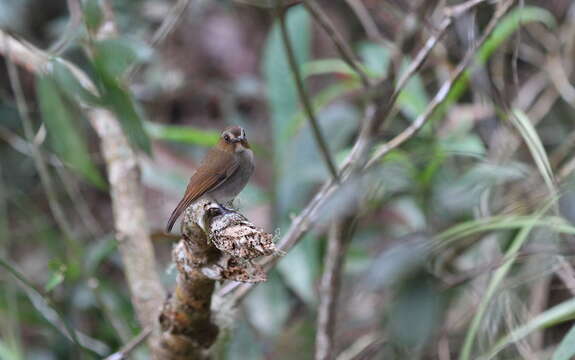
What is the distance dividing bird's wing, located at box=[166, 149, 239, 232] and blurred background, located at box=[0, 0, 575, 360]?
0.17 metres

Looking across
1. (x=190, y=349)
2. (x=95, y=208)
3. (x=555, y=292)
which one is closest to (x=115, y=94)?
(x=190, y=349)

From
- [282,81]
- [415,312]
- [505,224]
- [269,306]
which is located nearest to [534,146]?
[505,224]

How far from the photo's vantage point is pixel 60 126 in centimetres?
228

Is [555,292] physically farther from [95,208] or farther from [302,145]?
[95,208]

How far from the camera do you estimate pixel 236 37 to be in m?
5.71

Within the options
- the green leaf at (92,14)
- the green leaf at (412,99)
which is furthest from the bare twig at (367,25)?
the green leaf at (92,14)

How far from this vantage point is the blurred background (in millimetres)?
1965

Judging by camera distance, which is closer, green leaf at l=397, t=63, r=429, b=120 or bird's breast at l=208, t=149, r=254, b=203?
bird's breast at l=208, t=149, r=254, b=203

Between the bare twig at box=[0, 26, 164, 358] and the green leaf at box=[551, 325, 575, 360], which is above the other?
the bare twig at box=[0, 26, 164, 358]

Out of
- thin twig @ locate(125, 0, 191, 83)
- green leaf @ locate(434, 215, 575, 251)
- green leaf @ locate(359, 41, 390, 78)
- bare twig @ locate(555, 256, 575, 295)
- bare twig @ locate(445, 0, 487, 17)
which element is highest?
green leaf @ locate(359, 41, 390, 78)

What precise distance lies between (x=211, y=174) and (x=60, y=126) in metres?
0.50

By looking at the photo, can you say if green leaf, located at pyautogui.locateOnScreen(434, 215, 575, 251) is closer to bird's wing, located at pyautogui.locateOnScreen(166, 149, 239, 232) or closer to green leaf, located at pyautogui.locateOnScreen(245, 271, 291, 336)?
bird's wing, located at pyautogui.locateOnScreen(166, 149, 239, 232)

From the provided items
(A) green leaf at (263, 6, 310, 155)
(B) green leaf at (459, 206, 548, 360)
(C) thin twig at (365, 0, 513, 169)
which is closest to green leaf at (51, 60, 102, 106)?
(C) thin twig at (365, 0, 513, 169)

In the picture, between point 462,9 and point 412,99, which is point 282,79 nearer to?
point 412,99
